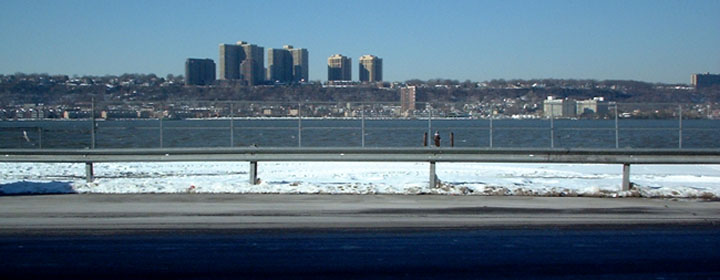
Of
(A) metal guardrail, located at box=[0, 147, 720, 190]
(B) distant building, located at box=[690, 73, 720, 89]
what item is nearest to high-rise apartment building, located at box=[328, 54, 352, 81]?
(B) distant building, located at box=[690, 73, 720, 89]

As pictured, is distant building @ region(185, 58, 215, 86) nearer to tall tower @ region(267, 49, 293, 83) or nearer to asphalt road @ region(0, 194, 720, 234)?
tall tower @ region(267, 49, 293, 83)

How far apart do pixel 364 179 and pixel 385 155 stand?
9.14ft

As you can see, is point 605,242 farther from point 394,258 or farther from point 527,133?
point 527,133

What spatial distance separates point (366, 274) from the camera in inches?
305

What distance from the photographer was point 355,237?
9.97 meters

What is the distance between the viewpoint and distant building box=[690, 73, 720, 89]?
47125 mm

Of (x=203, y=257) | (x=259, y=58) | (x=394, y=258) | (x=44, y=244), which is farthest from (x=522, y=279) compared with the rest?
(x=259, y=58)

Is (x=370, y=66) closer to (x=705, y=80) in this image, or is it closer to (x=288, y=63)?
(x=288, y=63)

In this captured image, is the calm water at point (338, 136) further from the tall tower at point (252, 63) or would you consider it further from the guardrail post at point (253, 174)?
the tall tower at point (252, 63)

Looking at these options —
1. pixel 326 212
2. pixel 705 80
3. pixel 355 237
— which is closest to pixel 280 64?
pixel 705 80

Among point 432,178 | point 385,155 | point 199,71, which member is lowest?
point 432,178

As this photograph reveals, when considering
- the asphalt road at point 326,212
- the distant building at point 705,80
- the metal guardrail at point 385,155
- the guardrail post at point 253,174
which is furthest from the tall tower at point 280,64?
the asphalt road at point 326,212

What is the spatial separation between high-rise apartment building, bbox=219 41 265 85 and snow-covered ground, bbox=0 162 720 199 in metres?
40.5

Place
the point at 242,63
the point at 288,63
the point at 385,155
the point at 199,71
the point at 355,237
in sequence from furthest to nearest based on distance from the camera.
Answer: the point at 288,63
the point at 242,63
the point at 199,71
the point at 385,155
the point at 355,237
